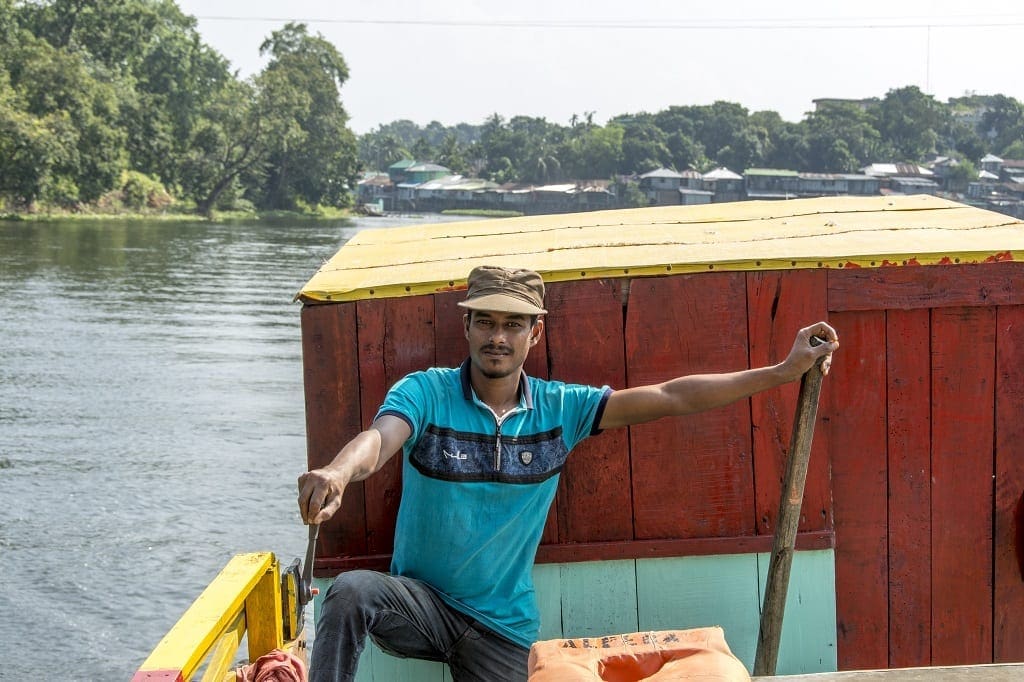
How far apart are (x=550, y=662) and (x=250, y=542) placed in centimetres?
966

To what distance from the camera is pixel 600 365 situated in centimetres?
442

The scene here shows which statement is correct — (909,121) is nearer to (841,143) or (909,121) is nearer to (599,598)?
(841,143)

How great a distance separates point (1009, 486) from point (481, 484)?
205cm

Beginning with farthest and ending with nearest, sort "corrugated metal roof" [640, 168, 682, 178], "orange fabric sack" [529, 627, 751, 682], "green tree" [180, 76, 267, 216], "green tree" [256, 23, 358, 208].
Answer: "corrugated metal roof" [640, 168, 682, 178]
"green tree" [256, 23, 358, 208]
"green tree" [180, 76, 267, 216]
"orange fabric sack" [529, 627, 751, 682]

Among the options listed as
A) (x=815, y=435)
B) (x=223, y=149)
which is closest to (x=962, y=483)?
(x=815, y=435)

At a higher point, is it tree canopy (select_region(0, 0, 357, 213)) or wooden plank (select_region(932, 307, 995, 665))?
tree canopy (select_region(0, 0, 357, 213))

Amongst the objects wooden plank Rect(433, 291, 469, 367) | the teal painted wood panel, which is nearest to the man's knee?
the teal painted wood panel

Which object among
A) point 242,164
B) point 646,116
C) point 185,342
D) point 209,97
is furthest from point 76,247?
point 646,116

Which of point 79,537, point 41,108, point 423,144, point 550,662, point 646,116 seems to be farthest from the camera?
point 423,144

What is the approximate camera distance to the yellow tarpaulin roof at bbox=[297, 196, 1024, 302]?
434 centimetres

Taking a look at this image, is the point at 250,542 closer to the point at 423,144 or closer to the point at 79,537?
the point at 79,537

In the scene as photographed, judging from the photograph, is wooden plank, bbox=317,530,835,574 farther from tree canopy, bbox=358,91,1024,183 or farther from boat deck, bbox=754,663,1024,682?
tree canopy, bbox=358,91,1024,183

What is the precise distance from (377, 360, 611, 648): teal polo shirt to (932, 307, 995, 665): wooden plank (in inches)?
→ 52.8

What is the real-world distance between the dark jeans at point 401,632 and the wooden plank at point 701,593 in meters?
0.64
